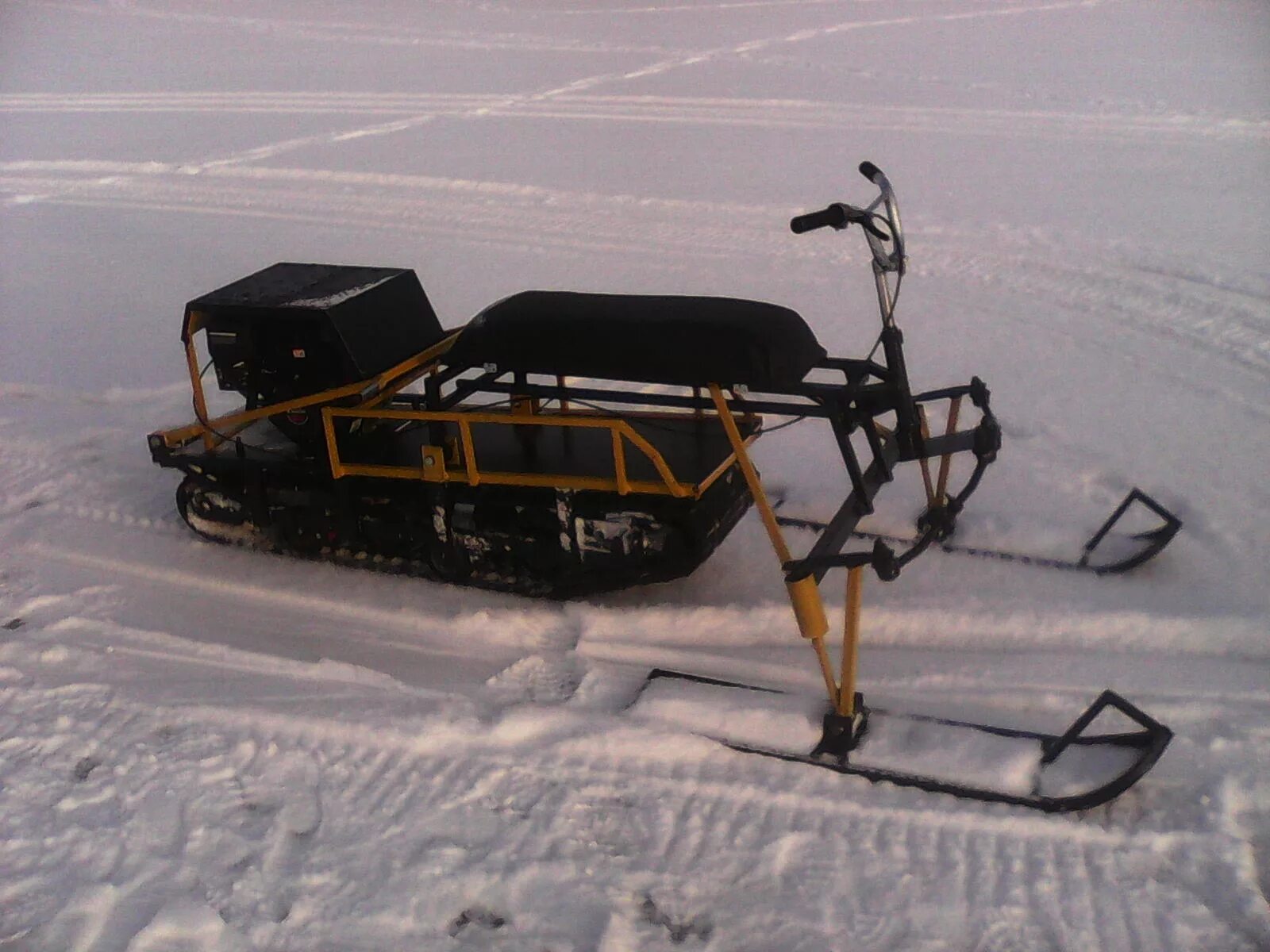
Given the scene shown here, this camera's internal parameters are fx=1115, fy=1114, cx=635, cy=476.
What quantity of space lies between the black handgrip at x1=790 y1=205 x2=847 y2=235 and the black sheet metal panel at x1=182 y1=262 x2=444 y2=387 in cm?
181

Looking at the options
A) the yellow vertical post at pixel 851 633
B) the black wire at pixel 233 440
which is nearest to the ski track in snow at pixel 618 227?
the yellow vertical post at pixel 851 633

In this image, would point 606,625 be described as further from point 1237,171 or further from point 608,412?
point 1237,171

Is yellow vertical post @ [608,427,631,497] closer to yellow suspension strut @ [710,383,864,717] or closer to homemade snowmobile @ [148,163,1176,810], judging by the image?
homemade snowmobile @ [148,163,1176,810]

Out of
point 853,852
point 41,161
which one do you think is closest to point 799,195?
point 853,852

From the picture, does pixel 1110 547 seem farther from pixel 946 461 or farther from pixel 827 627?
pixel 827 627

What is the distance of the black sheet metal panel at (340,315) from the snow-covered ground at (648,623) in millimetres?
915

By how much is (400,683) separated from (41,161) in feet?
34.8

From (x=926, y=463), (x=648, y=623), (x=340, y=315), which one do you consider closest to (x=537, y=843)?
(x=648, y=623)

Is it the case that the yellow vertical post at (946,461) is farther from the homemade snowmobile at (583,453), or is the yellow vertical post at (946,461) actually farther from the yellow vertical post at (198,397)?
the yellow vertical post at (198,397)

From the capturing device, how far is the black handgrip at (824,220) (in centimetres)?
333

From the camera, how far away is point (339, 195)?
9953mm

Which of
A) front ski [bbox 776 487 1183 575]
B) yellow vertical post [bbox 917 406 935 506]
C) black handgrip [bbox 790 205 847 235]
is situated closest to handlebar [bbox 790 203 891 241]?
black handgrip [bbox 790 205 847 235]

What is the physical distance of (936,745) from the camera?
334cm

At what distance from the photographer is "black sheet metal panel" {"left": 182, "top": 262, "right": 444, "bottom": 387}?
4.31 m
